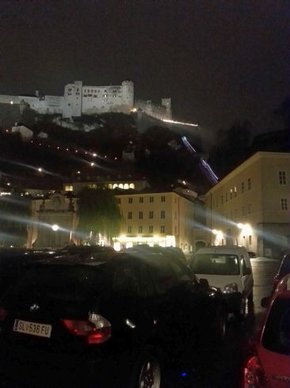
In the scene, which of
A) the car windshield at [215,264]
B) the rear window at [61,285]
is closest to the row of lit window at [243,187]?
the car windshield at [215,264]

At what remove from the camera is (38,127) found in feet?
515

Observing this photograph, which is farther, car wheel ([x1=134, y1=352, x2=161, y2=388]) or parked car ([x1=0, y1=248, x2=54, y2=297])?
parked car ([x1=0, y1=248, x2=54, y2=297])

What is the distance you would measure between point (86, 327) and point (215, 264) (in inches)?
309

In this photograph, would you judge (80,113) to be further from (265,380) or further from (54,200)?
(265,380)

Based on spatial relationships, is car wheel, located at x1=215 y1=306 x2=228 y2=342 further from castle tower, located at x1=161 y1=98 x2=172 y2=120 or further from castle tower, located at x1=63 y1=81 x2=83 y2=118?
castle tower, located at x1=161 y1=98 x2=172 y2=120

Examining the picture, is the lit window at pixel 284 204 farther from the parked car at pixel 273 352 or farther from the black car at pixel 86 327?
the parked car at pixel 273 352

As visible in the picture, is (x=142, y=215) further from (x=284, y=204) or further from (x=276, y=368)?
(x=276, y=368)

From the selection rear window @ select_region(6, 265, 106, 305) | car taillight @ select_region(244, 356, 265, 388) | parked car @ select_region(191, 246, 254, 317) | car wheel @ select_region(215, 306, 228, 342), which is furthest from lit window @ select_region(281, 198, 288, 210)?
car taillight @ select_region(244, 356, 265, 388)

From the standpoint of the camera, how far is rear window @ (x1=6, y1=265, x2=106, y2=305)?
16.0 feet

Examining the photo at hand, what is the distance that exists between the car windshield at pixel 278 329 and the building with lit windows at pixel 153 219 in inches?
3035

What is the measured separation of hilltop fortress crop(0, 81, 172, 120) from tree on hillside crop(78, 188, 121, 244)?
85502 millimetres

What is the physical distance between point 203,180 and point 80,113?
5172 centimetres

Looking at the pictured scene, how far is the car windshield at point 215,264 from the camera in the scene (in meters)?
11.8

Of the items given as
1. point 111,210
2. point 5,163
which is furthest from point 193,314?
point 5,163
